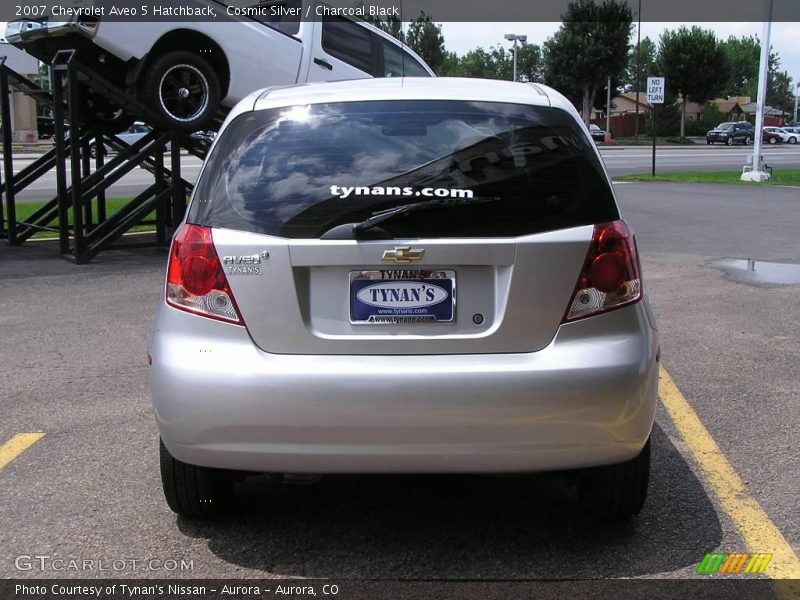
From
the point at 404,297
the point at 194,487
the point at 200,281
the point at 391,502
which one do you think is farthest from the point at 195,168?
the point at 404,297

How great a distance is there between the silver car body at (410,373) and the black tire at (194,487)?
0.87ft

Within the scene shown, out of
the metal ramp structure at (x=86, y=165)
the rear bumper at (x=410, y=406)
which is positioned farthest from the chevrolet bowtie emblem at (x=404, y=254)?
the metal ramp structure at (x=86, y=165)

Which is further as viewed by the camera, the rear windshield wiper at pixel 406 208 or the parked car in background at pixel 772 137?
the parked car in background at pixel 772 137

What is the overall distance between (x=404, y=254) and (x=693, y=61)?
7135cm

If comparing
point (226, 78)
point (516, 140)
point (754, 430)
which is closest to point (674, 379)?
point (754, 430)

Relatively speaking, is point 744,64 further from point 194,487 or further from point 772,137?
point 194,487

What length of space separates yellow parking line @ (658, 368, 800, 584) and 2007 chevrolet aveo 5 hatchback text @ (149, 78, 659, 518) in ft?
2.21

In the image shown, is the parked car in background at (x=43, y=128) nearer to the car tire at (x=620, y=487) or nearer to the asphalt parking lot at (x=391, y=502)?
the asphalt parking lot at (x=391, y=502)

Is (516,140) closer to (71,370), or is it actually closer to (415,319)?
(415,319)

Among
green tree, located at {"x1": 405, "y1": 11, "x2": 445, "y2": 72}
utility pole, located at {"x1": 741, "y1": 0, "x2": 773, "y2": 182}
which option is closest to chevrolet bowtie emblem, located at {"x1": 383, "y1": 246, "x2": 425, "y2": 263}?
utility pole, located at {"x1": 741, "y1": 0, "x2": 773, "y2": 182}

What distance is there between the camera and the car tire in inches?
139

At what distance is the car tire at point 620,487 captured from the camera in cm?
353

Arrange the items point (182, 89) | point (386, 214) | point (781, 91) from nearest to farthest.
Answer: point (386, 214)
point (182, 89)
point (781, 91)

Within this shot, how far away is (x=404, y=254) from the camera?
3.21m
